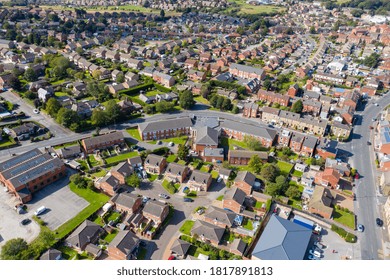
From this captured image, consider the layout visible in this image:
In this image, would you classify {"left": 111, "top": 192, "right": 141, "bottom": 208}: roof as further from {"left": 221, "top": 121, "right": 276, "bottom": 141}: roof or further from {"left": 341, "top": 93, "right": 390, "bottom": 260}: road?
{"left": 341, "top": 93, "right": 390, "bottom": 260}: road

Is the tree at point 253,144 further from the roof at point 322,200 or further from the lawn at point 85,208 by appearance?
the lawn at point 85,208

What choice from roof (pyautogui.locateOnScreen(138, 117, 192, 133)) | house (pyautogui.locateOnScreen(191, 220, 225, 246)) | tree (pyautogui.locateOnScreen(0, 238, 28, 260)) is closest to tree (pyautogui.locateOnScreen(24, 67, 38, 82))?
roof (pyautogui.locateOnScreen(138, 117, 192, 133))

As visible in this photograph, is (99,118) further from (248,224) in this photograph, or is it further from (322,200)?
(322,200)

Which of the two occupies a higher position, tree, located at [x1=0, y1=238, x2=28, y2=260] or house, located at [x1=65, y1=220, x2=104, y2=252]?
tree, located at [x1=0, y1=238, x2=28, y2=260]

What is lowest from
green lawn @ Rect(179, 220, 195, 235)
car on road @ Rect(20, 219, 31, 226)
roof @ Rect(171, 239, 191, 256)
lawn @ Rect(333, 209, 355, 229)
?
green lawn @ Rect(179, 220, 195, 235)

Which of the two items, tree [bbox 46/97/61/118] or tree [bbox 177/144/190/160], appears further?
tree [bbox 46/97/61/118]

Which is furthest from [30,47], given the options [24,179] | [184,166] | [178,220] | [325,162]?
[325,162]

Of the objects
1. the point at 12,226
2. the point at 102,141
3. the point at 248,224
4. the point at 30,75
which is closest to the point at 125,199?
the point at 12,226
